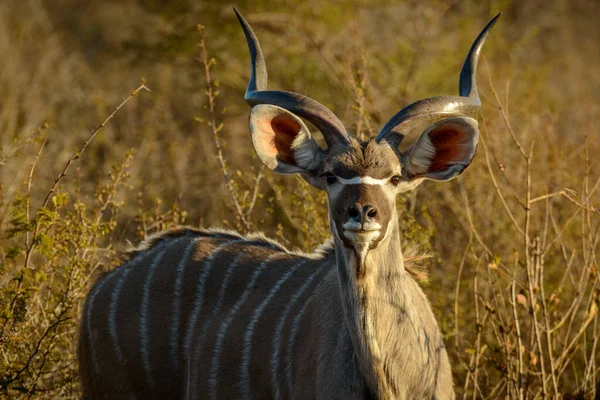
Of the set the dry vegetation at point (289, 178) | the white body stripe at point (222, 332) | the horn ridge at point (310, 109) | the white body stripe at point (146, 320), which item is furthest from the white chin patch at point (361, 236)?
the white body stripe at point (146, 320)

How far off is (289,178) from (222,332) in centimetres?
368

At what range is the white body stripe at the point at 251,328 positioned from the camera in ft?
11.3

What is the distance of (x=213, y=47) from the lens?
328 inches

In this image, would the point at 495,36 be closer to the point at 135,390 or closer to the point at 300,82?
the point at 300,82

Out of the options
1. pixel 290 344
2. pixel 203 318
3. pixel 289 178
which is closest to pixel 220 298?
pixel 203 318

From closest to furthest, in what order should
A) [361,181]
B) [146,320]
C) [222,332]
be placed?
[361,181] → [222,332] → [146,320]

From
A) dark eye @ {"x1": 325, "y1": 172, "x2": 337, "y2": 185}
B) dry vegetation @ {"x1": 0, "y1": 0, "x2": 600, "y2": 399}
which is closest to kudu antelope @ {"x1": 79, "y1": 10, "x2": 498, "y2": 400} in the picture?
dark eye @ {"x1": 325, "y1": 172, "x2": 337, "y2": 185}

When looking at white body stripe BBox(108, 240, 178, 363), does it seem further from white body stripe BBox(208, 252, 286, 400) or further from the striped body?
white body stripe BBox(208, 252, 286, 400)

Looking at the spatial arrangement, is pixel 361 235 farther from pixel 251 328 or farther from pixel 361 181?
pixel 251 328

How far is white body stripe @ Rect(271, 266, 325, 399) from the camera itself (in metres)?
3.30

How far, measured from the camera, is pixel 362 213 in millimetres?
2795

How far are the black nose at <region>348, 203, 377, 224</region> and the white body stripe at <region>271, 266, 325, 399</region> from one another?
742 millimetres

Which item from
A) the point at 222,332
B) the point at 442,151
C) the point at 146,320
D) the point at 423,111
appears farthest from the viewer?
the point at 146,320

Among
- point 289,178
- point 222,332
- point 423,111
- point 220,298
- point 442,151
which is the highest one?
point 423,111
